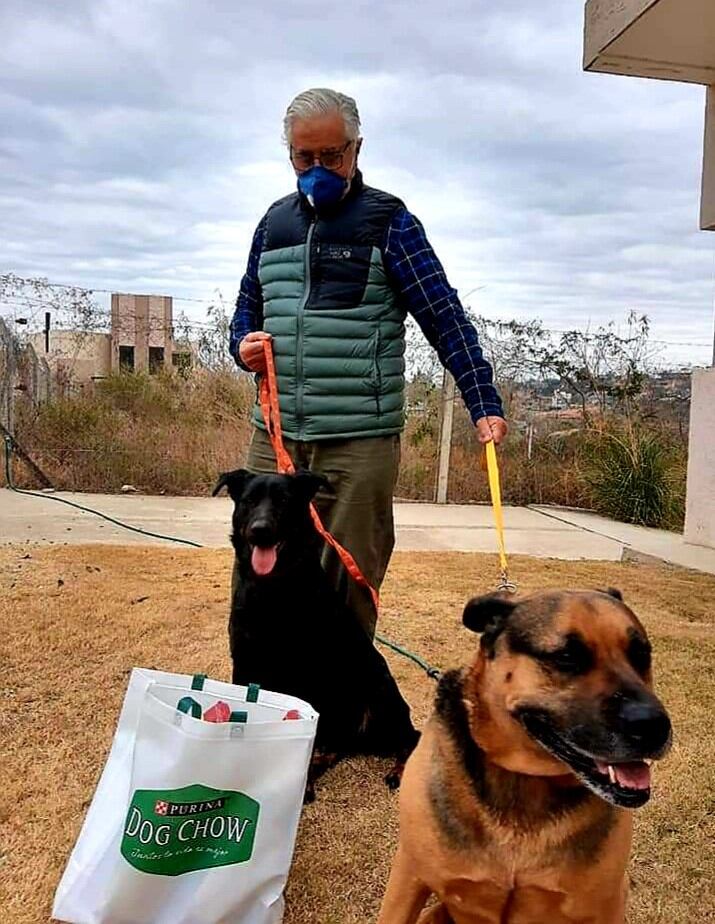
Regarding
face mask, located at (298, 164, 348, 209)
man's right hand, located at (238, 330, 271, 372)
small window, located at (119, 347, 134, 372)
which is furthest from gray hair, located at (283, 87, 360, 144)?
small window, located at (119, 347, 134, 372)

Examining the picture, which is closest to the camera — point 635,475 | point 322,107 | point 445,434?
point 322,107

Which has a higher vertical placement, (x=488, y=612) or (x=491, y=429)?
(x=491, y=429)

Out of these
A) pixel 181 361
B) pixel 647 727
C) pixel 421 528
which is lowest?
pixel 421 528

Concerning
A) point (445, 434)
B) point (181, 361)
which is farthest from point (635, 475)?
point (181, 361)

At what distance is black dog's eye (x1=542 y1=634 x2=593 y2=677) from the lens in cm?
168

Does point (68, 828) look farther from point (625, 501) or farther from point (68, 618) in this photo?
point (625, 501)

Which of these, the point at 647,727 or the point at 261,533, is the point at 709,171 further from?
the point at 647,727

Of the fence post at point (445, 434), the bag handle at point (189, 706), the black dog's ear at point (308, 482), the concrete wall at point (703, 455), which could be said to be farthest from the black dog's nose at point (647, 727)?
the fence post at point (445, 434)

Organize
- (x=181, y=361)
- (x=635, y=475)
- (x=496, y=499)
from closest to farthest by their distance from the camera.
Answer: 1. (x=496, y=499)
2. (x=635, y=475)
3. (x=181, y=361)

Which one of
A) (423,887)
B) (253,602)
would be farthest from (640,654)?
(253,602)

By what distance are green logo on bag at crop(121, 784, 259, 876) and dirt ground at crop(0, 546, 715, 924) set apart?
429mm

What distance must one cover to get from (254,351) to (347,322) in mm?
356

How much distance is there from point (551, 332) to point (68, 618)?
23.3ft

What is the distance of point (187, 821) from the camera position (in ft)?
6.03
